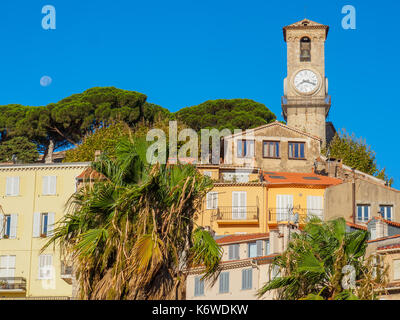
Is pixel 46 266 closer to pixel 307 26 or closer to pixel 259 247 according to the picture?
pixel 259 247

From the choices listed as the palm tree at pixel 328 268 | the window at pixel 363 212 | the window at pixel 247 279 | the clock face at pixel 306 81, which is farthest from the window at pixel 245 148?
the palm tree at pixel 328 268

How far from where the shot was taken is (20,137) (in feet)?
222

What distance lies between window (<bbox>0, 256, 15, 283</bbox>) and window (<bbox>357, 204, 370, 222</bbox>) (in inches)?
824

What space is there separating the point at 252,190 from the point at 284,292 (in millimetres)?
27452

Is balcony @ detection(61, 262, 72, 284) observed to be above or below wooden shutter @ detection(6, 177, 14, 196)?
below

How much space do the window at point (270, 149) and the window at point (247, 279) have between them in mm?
18460

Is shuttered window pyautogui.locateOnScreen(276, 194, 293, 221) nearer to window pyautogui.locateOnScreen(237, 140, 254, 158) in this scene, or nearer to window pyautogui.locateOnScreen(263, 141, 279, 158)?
window pyautogui.locateOnScreen(237, 140, 254, 158)

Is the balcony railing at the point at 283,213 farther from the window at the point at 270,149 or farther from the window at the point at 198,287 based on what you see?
the window at the point at 198,287

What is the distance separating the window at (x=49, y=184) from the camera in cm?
4844

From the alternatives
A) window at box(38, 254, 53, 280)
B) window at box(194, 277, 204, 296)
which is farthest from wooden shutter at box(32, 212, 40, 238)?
window at box(194, 277, 204, 296)

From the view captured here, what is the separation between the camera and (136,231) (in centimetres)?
1938

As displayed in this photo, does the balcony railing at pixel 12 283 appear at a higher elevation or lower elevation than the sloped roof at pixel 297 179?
lower

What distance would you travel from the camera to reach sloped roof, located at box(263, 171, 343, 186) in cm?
5053
